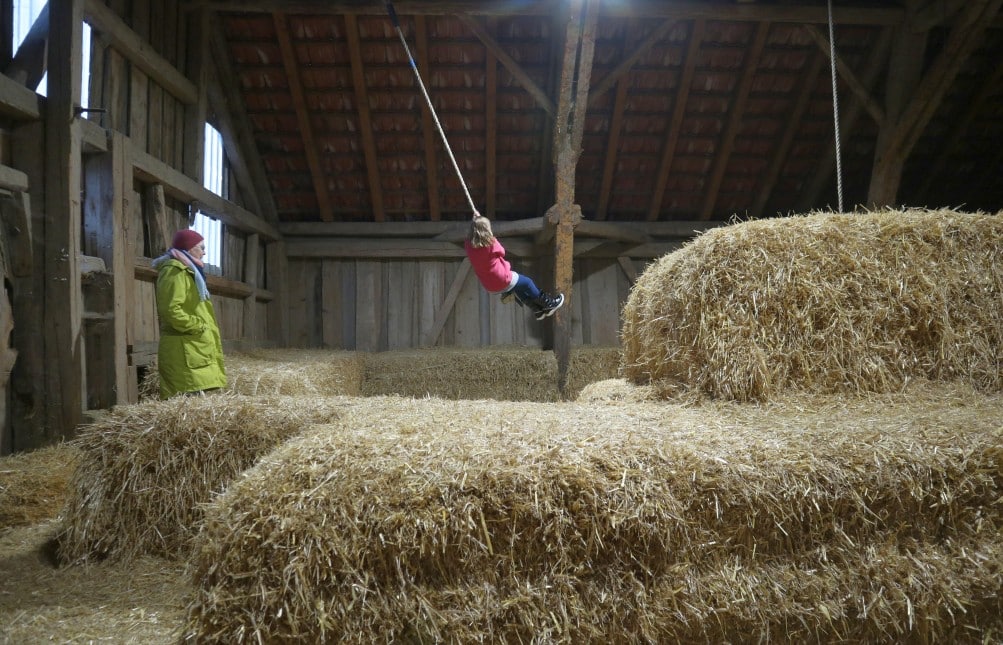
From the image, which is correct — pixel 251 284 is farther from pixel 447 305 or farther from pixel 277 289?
pixel 447 305

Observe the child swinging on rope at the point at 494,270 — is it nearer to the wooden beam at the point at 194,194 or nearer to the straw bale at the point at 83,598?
the wooden beam at the point at 194,194

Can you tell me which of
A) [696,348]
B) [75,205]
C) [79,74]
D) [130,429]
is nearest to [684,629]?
[696,348]

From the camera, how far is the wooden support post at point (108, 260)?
4.37m

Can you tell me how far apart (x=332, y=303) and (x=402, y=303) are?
38.2 inches

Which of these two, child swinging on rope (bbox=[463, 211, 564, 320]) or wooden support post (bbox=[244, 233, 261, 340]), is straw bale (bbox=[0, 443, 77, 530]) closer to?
child swinging on rope (bbox=[463, 211, 564, 320])

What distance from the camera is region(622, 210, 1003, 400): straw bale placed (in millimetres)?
3014

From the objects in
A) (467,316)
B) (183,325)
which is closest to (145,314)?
(183,325)

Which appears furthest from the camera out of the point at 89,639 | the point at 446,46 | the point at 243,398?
the point at 446,46

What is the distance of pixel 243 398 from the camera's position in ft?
10.8

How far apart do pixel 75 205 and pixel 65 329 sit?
33.1 inches

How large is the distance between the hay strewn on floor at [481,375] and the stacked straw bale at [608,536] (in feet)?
14.8

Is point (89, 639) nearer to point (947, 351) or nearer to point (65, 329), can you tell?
point (65, 329)

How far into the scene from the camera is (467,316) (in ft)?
28.4

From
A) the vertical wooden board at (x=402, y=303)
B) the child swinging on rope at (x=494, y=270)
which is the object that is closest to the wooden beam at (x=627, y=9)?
the child swinging on rope at (x=494, y=270)
